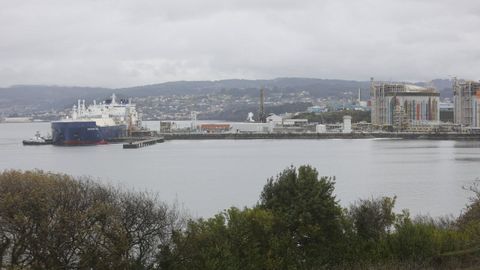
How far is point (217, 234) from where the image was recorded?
688cm

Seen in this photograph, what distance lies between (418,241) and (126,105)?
151ft

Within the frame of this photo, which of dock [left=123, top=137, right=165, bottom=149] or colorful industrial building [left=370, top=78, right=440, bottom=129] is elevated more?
colorful industrial building [left=370, top=78, right=440, bottom=129]

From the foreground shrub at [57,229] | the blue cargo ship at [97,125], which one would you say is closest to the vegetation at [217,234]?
the foreground shrub at [57,229]

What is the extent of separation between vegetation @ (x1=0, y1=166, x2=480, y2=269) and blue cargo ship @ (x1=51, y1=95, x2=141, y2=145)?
115ft

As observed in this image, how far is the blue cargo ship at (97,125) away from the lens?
4159 cm

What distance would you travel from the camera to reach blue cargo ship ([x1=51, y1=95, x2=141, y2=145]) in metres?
41.6

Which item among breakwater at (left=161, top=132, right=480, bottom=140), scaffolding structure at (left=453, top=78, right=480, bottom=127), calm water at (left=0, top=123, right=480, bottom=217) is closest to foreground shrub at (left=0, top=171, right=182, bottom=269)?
calm water at (left=0, top=123, right=480, bottom=217)

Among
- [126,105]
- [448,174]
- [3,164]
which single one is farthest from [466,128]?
[3,164]

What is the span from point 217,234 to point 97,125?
1477 inches

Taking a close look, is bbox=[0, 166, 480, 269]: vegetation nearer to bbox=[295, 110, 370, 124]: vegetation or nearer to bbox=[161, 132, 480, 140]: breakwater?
bbox=[161, 132, 480, 140]: breakwater

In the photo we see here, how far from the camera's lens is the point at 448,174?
67.5ft

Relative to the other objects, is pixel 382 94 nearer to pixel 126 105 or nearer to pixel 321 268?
pixel 126 105

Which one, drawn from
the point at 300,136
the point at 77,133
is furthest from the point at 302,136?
the point at 77,133

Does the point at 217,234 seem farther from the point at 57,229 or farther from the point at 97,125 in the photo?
the point at 97,125
